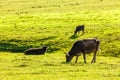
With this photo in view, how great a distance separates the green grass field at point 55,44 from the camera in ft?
90.0

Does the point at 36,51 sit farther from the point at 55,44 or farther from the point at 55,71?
the point at 55,71

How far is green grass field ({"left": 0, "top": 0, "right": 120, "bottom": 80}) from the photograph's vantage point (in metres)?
27.4

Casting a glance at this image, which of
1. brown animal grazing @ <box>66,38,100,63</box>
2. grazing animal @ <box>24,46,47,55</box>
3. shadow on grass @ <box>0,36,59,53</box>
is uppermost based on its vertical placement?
brown animal grazing @ <box>66,38,100,63</box>

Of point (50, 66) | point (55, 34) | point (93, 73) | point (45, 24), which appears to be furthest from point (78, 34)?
point (93, 73)

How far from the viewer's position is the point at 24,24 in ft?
195

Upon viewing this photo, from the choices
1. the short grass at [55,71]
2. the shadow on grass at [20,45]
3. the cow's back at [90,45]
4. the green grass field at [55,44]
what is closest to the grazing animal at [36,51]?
the green grass field at [55,44]

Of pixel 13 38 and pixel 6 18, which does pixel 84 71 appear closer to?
pixel 13 38

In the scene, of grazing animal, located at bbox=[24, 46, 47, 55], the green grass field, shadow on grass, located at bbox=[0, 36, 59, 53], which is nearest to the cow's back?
the green grass field

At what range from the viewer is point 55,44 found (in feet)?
152

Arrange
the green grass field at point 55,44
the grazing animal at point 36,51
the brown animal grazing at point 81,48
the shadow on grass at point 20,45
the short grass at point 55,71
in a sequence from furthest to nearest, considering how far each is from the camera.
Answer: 1. the shadow on grass at point 20,45
2. the grazing animal at point 36,51
3. the brown animal grazing at point 81,48
4. the green grass field at point 55,44
5. the short grass at point 55,71

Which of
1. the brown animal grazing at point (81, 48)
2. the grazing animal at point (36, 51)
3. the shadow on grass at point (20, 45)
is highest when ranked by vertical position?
the brown animal grazing at point (81, 48)

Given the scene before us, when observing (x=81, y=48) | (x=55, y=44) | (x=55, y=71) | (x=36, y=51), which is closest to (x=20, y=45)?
(x=55, y=44)

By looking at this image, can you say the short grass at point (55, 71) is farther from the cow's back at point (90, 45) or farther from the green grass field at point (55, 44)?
the cow's back at point (90, 45)

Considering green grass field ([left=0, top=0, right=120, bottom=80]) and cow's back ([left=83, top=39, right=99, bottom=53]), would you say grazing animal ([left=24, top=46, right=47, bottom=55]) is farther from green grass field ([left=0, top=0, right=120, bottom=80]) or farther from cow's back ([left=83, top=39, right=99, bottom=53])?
cow's back ([left=83, top=39, right=99, bottom=53])
